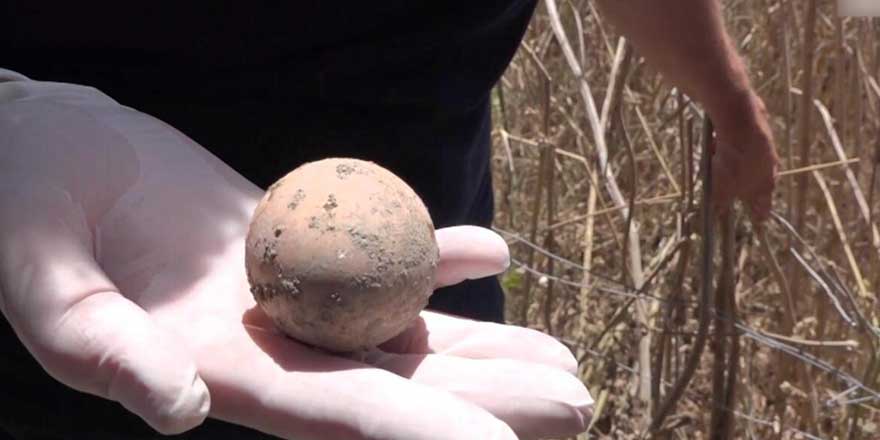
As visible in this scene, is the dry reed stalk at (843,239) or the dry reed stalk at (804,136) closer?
the dry reed stalk at (804,136)

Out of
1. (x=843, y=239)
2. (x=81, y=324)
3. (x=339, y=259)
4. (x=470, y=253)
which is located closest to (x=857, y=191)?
(x=843, y=239)

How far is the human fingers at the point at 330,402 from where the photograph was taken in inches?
24.4

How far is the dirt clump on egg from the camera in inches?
28.5

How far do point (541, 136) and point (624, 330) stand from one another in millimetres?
341

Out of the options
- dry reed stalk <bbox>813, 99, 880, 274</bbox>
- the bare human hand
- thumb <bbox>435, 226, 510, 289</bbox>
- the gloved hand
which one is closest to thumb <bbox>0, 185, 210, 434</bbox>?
the gloved hand

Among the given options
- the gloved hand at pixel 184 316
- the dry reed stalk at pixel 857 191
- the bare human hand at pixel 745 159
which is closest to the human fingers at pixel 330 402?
the gloved hand at pixel 184 316

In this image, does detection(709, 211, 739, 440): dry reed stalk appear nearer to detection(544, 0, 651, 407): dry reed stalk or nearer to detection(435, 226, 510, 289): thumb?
detection(544, 0, 651, 407): dry reed stalk

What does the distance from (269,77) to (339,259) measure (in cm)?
18

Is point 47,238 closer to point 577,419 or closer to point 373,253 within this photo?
point 373,253

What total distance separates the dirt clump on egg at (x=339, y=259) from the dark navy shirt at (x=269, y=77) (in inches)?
4.0

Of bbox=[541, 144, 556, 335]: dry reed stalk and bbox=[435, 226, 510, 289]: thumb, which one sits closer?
bbox=[435, 226, 510, 289]: thumb

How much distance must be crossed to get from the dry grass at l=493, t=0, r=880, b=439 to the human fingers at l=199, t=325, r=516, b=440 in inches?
29.5

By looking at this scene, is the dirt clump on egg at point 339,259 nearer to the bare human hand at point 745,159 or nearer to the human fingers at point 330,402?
the human fingers at point 330,402

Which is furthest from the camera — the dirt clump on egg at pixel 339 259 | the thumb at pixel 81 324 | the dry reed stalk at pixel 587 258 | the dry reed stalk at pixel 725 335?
the dry reed stalk at pixel 587 258
